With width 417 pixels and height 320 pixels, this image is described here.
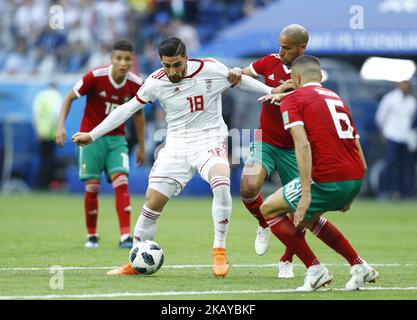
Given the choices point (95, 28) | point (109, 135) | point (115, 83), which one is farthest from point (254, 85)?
point (95, 28)

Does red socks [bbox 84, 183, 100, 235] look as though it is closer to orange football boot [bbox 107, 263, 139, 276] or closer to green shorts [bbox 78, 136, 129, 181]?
green shorts [bbox 78, 136, 129, 181]

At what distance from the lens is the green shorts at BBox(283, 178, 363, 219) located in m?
9.20

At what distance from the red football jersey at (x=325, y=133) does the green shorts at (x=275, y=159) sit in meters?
1.83

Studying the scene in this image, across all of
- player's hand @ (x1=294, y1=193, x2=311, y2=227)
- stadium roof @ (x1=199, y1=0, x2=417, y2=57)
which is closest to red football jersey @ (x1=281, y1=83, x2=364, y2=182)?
player's hand @ (x1=294, y1=193, x2=311, y2=227)

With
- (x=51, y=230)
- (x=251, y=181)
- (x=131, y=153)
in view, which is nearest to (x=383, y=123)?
(x=131, y=153)

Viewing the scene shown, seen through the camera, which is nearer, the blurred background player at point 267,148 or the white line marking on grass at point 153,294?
the white line marking on grass at point 153,294

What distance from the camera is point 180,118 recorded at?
35.9ft

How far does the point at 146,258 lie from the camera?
10.5 meters

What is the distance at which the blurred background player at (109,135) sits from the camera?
1387 centimetres

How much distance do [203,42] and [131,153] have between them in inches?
192

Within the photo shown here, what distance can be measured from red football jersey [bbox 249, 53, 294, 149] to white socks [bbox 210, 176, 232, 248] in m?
0.90

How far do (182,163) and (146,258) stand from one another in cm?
106

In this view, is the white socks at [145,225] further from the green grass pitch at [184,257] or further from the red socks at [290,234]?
the red socks at [290,234]

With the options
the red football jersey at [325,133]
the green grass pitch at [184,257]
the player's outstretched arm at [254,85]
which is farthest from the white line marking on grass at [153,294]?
the player's outstretched arm at [254,85]
